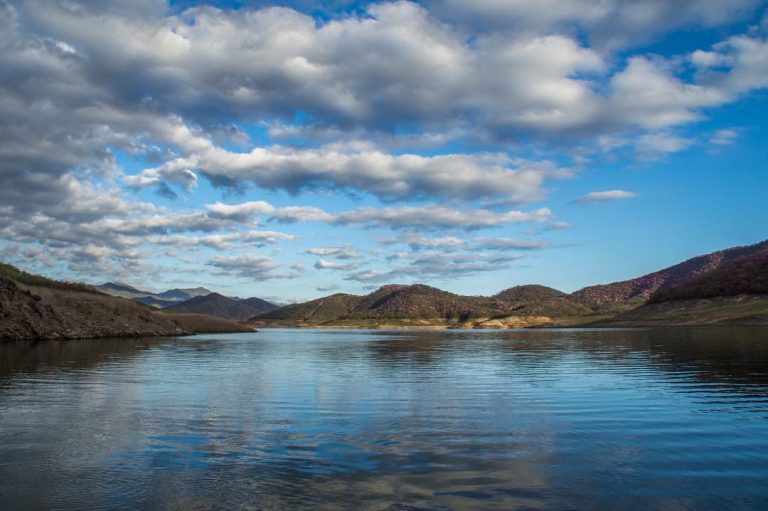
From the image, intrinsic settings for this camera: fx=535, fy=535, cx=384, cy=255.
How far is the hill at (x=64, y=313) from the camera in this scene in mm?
82562

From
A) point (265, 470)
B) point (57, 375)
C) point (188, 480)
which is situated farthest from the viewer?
point (57, 375)

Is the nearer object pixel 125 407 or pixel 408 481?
pixel 408 481

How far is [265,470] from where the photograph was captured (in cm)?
1345

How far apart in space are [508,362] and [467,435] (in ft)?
106

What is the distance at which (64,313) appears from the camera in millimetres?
95938

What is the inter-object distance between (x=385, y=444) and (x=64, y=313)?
322ft

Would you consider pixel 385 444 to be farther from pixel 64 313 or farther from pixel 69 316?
pixel 69 316

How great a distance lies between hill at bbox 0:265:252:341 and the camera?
→ 82562 millimetres

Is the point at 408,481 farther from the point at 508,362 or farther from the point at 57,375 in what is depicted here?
the point at 508,362

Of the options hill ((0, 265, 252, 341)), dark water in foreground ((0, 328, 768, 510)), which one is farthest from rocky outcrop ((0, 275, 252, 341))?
dark water in foreground ((0, 328, 768, 510))

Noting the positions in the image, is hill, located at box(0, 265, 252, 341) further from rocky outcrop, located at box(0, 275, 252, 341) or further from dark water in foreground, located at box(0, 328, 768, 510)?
dark water in foreground, located at box(0, 328, 768, 510)

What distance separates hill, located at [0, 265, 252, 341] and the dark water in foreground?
60.1m

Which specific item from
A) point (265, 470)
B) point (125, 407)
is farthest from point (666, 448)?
point (125, 407)

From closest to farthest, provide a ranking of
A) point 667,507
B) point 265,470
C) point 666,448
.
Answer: point 667,507 < point 265,470 < point 666,448
